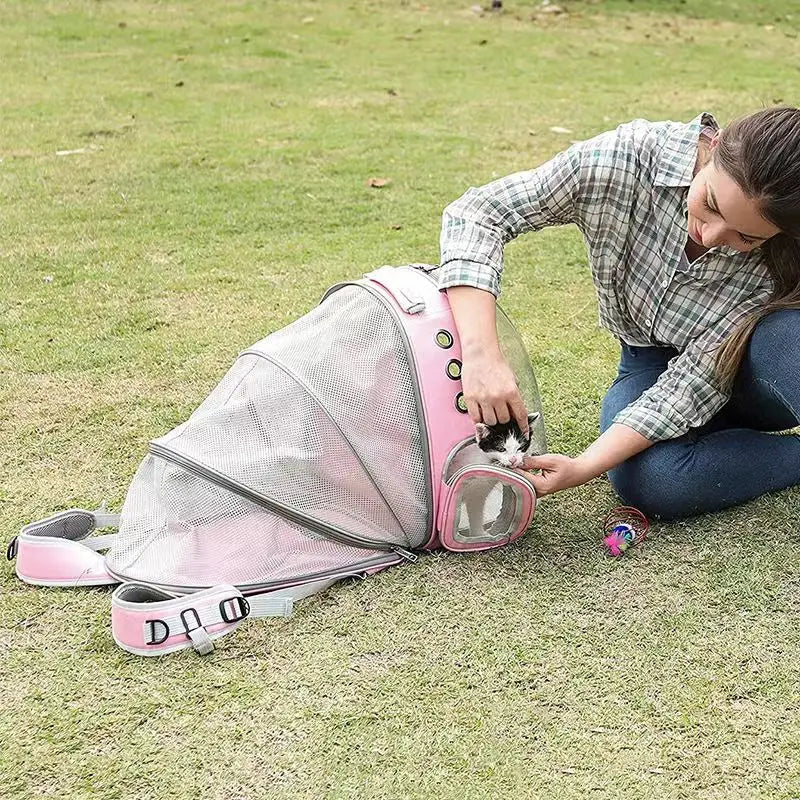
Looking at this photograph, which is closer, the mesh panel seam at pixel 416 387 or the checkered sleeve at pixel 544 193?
the mesh panel seam at pixel 416 387

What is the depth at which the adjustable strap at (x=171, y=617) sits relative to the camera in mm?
1868

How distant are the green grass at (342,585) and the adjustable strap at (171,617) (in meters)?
0.03

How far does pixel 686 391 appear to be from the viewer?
219cm

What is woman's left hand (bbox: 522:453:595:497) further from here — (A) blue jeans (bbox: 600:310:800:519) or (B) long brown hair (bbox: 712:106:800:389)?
(B) long brown hair (bbox: 712:106:800:389)

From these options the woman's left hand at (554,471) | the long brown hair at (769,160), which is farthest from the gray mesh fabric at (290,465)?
the long brown hair at (769,160)

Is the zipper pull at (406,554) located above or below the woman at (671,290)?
below

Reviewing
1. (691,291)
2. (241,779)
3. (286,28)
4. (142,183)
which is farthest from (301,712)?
(286,28)

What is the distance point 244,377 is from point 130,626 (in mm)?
498

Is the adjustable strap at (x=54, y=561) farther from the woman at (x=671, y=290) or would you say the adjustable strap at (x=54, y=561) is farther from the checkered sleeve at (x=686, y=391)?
the checkered sleeve at (x=686, y=391)

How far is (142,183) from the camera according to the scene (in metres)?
4.43

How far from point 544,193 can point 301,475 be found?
717 mm

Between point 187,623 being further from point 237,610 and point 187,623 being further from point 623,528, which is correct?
point 623,528

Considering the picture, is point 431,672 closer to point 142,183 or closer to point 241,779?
point 241,779

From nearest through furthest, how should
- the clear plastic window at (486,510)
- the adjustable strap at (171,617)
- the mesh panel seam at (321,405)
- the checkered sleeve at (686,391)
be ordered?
the adjustable strap at (171,617), the mesh panel seam at (321,405), the clear plastic window at (486,510), the checkered sleeve at (686,391)
